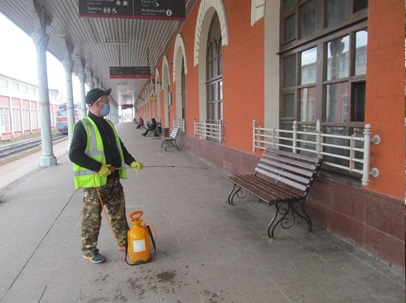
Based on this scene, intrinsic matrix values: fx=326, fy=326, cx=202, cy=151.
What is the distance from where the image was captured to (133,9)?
22.6 ft

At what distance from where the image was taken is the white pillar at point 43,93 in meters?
9.16

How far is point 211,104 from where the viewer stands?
947 centimetres

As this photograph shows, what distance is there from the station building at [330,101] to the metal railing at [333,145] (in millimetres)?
12

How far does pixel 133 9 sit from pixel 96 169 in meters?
5.05

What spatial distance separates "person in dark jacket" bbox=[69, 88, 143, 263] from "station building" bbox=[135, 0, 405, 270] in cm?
224

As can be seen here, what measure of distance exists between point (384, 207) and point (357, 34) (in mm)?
1929

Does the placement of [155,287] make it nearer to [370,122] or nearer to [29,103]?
[370,122]

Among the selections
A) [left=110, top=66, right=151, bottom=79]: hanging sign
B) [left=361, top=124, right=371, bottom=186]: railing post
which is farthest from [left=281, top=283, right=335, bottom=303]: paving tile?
[left=110, top=66, right=151, bottom=79]: hanging sign

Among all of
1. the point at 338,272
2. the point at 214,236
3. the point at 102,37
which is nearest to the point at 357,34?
the point at 338,272

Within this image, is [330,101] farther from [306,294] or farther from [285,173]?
[306,294]

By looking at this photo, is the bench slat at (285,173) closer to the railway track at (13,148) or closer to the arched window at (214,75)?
the arched window at (214,75)

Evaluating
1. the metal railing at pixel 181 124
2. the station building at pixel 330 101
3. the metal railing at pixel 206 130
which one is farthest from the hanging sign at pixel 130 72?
the station building at pixel 330 101

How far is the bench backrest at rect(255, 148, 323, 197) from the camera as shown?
367cm

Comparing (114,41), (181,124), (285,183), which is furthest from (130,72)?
(285,183)
